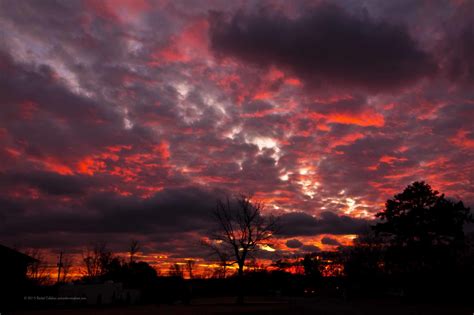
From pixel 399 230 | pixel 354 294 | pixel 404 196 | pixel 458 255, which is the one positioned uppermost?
pixel 404 196

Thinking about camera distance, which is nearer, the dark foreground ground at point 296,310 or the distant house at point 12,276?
the dark foreground ground at point 296,310

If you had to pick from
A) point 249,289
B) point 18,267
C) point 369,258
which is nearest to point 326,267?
point 249,289

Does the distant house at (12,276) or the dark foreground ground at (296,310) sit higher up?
the distant house at (12,276)

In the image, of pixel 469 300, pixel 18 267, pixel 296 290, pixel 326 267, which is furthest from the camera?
pixel 326 267

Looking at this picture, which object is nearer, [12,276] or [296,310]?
[296,310]

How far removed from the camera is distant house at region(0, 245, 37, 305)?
45.3m

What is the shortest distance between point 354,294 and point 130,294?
154 feet

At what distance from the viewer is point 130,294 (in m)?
69.2

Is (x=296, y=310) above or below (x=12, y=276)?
below

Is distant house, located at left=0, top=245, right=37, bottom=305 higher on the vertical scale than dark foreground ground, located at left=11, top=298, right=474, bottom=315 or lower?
higher

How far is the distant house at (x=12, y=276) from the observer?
45281 mm

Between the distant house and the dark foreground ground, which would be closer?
the dark foreground ground

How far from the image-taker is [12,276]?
152 feet

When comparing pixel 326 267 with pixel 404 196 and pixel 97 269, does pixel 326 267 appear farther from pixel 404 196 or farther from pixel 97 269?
pixel 404 196
